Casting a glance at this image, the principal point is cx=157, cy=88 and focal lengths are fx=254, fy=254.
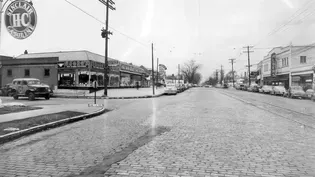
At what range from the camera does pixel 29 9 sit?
23.3 feet

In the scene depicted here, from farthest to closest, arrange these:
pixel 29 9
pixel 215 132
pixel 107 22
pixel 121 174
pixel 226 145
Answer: pixel 107 22
pixel 215 132
pixel 29 9
pixel 226 145
pixel 121 174

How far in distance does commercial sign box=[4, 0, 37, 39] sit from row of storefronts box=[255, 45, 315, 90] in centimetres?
4032

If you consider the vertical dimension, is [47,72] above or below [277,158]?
above

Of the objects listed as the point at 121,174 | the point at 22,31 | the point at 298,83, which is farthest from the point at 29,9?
the point at 298,83

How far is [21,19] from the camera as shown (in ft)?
23.6

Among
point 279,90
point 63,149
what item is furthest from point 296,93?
point 63,149

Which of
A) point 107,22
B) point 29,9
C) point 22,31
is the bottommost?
point 22,31

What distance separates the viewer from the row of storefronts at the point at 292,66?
142 ft

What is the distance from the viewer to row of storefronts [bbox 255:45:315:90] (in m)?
43.2

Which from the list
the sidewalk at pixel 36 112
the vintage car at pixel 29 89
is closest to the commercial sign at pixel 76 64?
the vintage car at pixel 29 89

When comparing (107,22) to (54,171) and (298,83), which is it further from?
(298,83)

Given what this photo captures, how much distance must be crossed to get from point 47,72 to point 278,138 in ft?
113

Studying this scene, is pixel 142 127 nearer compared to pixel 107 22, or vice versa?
pixel 142 127

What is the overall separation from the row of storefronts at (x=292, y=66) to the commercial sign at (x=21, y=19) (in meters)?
40.3
